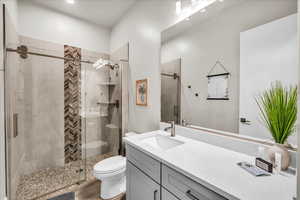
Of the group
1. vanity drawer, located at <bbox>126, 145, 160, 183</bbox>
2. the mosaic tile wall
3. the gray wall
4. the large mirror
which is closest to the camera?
the large mirror

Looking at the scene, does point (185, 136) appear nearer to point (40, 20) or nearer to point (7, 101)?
point (7, 101)

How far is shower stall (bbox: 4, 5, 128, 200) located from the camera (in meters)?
1.93

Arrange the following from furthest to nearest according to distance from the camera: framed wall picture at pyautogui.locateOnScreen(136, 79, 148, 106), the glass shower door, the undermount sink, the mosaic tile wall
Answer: the mosaic tile wall → framed wall picture at pyautogui.locateOnScreen(136, 79, 148, 106) → the glass shower door → the undermount sink

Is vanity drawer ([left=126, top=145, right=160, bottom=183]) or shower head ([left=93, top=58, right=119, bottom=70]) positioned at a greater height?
shower head ([left=93, top=58, right=119, bottom=70])

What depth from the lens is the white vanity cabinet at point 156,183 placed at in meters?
0.69

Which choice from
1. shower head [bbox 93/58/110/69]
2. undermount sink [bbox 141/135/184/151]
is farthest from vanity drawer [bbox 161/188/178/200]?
shower head [bbox 93/58/110/69]

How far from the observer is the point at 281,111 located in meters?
0.77

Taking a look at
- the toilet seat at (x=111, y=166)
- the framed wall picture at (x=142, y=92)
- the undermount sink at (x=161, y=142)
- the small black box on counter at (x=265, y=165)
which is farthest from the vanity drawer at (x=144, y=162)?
the framed wall picture at (x=142, y=92)

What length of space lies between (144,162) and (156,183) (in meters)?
0.18

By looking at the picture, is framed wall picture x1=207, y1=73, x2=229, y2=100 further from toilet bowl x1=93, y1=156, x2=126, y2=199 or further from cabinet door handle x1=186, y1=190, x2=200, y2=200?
toilet bowl x1=93, y1=156, x2=126, y2=199

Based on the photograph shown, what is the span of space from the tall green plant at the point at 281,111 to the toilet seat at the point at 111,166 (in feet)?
5.13

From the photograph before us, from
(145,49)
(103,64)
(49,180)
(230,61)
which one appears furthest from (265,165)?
(49,180)

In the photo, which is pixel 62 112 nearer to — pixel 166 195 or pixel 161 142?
pixel 161 142

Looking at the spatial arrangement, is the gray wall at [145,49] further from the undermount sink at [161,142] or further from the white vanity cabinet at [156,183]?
the white vanity cabinet at [156,183]
